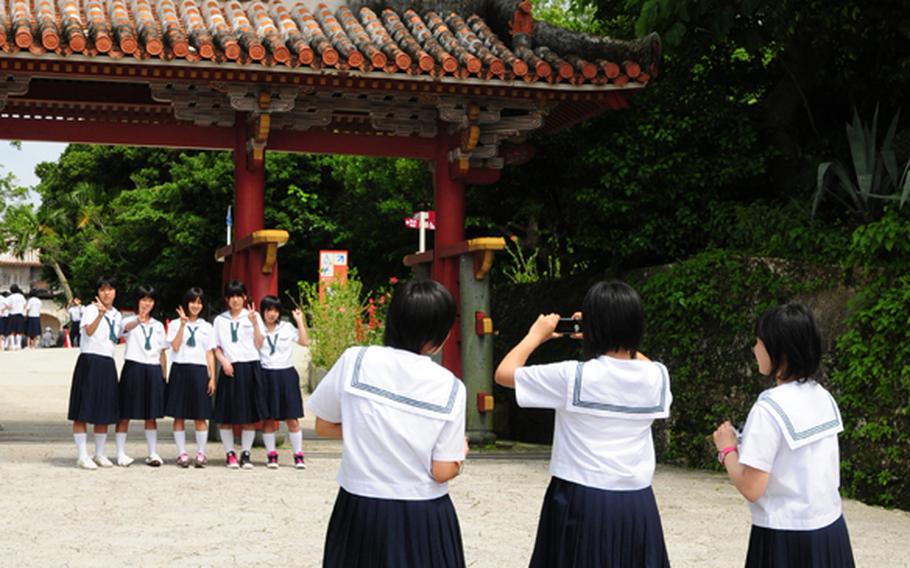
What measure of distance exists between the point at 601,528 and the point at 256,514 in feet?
14.9

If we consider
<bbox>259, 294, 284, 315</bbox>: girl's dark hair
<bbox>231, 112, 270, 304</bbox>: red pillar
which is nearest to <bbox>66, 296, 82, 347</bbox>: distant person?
<bbox>231, 112, 270, 304</bbox>: red pillar

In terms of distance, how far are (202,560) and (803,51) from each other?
29.5ft

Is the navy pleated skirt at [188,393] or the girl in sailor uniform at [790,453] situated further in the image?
the navy pleated skirt at [188,393]

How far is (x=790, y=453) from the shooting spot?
4.02 meters

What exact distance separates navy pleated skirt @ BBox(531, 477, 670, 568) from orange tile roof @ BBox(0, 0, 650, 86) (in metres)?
8.03

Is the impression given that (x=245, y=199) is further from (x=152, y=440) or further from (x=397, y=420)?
(x=397, y=420)

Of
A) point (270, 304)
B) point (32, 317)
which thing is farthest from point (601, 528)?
point (32, 317)

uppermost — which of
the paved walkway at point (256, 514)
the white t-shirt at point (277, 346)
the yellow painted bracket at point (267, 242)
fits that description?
the yellow painted bracket at point (267, 242)

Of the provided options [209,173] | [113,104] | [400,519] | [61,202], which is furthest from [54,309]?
[400,519]

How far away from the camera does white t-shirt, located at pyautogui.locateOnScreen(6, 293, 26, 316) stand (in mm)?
32922

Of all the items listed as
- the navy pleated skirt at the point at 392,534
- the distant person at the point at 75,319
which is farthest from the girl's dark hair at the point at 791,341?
the distant person at the point at 75,319

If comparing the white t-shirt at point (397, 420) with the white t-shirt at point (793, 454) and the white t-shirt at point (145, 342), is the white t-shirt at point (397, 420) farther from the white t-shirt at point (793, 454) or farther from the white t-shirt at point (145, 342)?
the white t-shirt at point (145, 342)

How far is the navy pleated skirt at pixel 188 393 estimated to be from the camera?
11023 millimetres

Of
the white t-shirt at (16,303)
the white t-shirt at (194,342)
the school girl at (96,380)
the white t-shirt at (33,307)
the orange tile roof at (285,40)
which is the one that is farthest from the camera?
the white t-shirt at (33,307)
